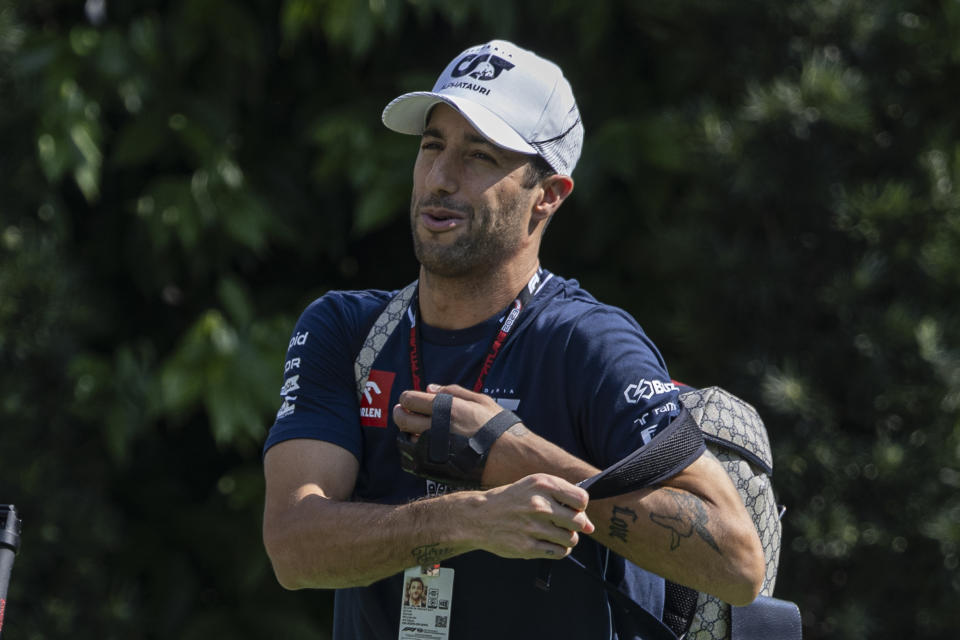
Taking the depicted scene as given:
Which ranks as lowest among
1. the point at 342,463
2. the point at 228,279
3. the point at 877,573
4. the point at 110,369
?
the point at 877,573

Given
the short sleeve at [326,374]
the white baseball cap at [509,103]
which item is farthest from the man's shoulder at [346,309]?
the white baseball cap at [509,103]

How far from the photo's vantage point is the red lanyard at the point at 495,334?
8.65 feet

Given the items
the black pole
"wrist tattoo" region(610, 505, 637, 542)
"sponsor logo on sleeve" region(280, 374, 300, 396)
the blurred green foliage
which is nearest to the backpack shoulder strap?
"sponsor logo on sleeve" region(280, 374, 300, 396)

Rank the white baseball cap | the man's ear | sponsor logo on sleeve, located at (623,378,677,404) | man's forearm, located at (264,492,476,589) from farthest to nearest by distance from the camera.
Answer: the man's ear → the white baseball cap → sponsor logo on sleeve, located at (623,378,677,404) → man's forearm, located at (264,492,476,589)

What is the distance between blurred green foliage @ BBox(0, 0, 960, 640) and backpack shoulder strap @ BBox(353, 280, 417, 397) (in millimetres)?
2545

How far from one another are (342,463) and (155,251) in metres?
3.40

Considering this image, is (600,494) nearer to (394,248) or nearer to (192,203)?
(192,203)

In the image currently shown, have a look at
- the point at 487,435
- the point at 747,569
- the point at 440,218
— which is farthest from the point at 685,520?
the point at 440,218

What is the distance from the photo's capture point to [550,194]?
2.88 metres

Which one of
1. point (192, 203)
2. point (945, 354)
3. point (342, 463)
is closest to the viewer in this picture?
point (342, 463)

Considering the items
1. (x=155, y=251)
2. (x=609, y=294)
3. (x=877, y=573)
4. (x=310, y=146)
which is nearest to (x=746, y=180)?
(x=609, y=294)

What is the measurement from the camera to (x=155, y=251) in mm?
5754

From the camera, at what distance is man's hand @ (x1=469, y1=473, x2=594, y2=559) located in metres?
2.23

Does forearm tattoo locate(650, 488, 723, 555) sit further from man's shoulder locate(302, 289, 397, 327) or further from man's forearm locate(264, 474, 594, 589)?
man's shoulder locate(302, 289, 397, 327)
